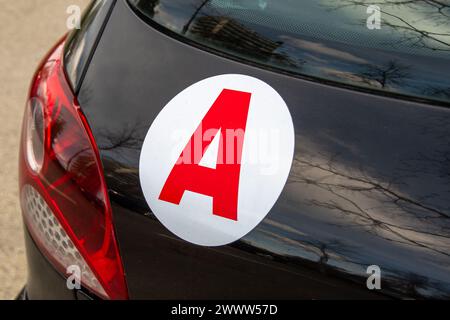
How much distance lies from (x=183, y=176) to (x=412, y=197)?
1.43 ft

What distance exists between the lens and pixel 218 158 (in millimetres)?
1317

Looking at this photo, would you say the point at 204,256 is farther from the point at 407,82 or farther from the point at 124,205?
the point at 407,82

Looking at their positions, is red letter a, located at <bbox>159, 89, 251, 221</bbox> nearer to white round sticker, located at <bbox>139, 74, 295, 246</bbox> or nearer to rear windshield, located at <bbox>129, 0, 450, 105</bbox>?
white round sticker, located at <bbox>139, 74, 295, 246</bbox>

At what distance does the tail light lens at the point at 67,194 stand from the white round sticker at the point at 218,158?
14 centimetres

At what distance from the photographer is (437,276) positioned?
3.90 ft

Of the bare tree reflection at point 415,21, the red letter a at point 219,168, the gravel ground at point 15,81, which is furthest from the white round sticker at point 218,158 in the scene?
the gravel ground at point 15,81

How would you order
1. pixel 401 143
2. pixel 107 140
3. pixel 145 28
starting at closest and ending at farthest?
pixel 401 143 → pixel 107 140 → pixel 145 28

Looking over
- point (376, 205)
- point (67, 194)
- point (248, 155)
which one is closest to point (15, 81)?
point (67, 194)

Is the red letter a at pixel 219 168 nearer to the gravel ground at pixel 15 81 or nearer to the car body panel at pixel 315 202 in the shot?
the car body panel at pixel 315 202

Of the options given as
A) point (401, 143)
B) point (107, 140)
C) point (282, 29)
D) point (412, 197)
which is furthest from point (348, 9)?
point (107, 140)

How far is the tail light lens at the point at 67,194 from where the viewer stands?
56.6 inches

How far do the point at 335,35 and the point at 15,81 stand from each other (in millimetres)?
2760

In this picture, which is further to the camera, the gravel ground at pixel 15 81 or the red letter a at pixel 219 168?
the gravel ground at pixel 15 81

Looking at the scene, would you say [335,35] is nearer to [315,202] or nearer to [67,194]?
[315,202]
